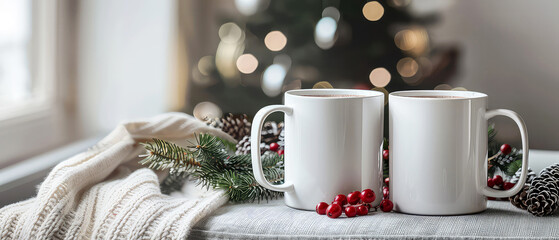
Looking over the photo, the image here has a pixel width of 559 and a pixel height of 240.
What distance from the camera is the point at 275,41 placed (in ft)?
5.55

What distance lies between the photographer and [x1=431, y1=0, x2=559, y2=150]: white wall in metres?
1.66

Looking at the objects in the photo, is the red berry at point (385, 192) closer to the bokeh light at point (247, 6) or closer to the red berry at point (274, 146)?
the red berry at point (274, 146)

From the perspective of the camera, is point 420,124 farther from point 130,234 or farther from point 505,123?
point 505,123

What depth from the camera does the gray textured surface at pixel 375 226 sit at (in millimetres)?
551

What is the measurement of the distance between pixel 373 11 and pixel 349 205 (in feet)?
3.55

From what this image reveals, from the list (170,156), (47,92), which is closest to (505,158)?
(170,156)

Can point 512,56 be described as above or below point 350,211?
above

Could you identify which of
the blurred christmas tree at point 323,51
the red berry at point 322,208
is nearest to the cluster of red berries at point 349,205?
the red berry at point 322,208

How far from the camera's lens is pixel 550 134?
169 centimetres

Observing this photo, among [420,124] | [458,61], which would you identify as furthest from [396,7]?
[420,124]

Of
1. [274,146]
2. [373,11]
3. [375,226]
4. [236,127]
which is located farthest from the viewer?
[373,11]

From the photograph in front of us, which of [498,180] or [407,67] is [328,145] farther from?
[407,67]

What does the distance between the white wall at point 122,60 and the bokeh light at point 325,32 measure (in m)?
0.50

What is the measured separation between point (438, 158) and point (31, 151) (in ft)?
4.08
